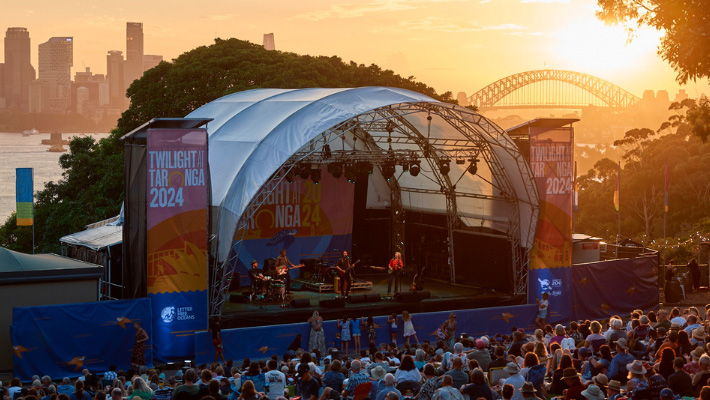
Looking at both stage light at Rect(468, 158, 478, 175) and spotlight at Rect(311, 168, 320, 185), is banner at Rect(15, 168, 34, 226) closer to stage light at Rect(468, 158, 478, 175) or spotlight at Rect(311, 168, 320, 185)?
spotlight at Rect(311, 168, 320, 185)

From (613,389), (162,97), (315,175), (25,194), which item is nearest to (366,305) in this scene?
(315,175)

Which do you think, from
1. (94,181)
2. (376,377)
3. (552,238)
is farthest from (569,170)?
(94,181)

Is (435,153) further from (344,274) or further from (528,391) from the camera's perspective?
(528,391)

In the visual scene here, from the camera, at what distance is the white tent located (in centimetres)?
2295

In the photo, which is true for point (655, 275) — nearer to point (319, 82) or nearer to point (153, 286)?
point (153, 286)

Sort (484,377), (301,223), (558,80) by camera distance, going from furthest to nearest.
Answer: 1. (558,80)
2. (301,223)
3. (484,377)

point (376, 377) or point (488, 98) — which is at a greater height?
point (488, 98)

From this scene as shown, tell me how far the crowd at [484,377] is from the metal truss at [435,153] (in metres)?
8.31

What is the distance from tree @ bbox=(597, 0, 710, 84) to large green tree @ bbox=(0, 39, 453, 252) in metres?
21.6

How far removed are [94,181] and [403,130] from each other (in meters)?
22.6

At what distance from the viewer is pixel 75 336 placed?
781 inches

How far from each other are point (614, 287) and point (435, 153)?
7.01 meters

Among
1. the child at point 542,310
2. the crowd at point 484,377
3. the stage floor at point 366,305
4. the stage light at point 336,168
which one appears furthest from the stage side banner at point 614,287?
the crowd at point 484,377

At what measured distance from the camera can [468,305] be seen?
2578 cm
